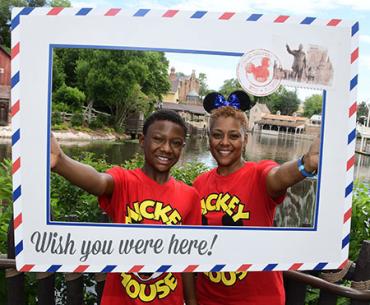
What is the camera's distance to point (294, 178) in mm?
1801

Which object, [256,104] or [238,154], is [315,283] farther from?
[256,104]

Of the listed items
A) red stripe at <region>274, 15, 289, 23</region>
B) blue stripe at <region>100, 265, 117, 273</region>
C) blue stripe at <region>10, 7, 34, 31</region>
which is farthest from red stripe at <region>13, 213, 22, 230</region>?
red stripe at <region>274, 15, 289, 23</region>

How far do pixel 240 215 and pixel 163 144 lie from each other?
0.51 metres

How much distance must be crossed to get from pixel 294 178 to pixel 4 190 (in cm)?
176

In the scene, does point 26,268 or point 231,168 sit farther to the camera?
point 231,168

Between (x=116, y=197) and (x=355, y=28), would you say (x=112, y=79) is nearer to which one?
(x=116, y=197)

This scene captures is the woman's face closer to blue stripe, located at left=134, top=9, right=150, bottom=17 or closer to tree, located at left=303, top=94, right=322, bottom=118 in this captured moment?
tree, located at left=303, top=94, right=322, bottom=118

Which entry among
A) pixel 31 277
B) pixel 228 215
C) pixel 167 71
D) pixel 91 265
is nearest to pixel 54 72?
pixel 167 71

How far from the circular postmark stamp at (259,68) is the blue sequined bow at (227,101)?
0.19m

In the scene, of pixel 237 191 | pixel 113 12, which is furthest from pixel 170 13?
pixel 237 191

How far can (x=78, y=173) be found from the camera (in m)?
1.75

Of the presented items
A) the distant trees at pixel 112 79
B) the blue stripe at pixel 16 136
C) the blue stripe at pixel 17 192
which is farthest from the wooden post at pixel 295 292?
the blue stripe at pixel 16 136

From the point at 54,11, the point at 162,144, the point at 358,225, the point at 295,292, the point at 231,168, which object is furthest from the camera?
the point at 358,225

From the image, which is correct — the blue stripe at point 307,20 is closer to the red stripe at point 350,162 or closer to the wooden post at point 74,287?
the red stripe at point 350,162
